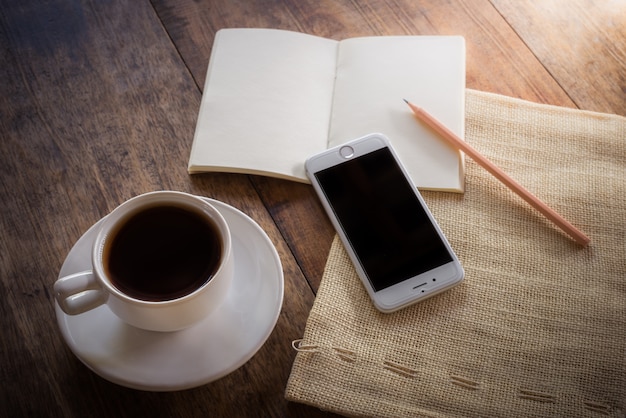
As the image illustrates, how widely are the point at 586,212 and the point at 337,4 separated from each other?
20.1 inches

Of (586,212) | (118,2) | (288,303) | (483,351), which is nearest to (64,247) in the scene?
(288,303)

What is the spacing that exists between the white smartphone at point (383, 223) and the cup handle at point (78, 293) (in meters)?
0.32

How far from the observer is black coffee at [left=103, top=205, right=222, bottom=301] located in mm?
640

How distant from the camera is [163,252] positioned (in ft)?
2.17

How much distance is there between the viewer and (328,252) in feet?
2.62

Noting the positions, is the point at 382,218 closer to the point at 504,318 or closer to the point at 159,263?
the point at 504,318

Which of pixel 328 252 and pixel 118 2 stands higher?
pixel 118 2

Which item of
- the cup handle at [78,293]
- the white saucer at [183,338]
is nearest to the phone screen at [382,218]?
the white saucer at [183,338]

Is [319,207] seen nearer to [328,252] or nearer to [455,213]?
[328,252]

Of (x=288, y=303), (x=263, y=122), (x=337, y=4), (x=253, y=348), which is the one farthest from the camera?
(x=337, y=4)

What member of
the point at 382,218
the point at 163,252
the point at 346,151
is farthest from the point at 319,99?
the point at 163,252

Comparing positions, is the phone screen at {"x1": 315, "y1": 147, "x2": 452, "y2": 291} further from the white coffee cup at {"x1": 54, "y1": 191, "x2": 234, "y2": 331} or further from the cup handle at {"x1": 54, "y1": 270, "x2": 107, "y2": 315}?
the cup handle at {"x1": 54, "y1": 270, "x2": 107, "y2": 315}

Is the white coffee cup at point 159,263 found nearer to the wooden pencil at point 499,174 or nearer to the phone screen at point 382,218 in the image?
the phone screen at point 382,218

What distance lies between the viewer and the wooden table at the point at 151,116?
2.34 ft
